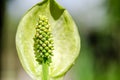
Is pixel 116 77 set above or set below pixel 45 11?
below

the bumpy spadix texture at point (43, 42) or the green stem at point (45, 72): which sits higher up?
the bumpy spadix texture at point (43, 42)

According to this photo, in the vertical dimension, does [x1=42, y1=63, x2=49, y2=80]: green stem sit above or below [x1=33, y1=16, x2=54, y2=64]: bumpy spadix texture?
below

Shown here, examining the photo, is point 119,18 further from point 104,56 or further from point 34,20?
point 34,20

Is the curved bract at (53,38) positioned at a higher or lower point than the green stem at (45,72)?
higher

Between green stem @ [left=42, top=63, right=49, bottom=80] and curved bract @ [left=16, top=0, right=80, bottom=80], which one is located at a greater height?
curved bract @ [left=16, top=0, right=80, bottom=80]

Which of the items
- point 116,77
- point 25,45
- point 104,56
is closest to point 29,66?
point 25,45
